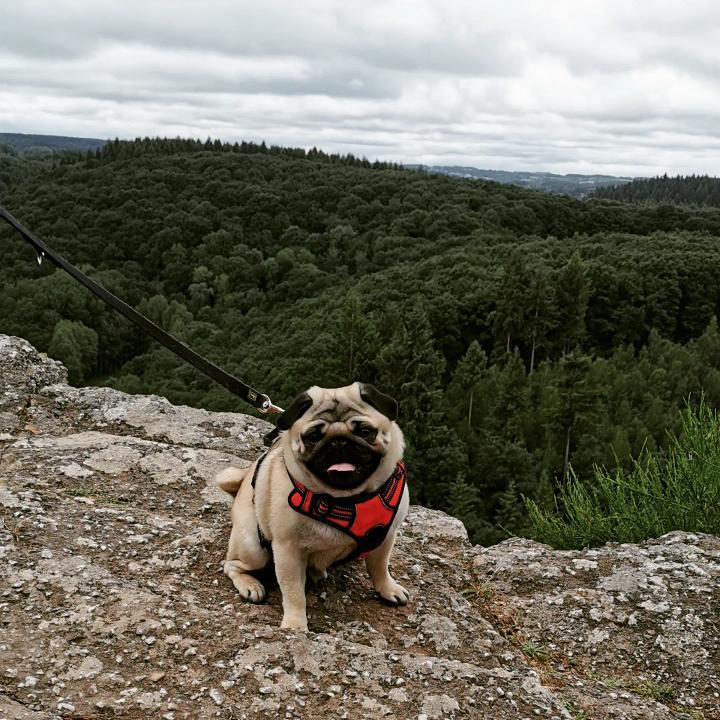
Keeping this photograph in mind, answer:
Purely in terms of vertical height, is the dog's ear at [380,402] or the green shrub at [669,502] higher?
the dog's ear at [380,402]

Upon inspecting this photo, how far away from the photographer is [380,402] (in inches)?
193

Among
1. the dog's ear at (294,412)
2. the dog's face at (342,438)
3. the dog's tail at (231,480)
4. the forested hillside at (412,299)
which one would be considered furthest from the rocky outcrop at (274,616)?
the forested hillside at (412,299)

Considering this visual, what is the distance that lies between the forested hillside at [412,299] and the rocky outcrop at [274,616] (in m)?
11.2

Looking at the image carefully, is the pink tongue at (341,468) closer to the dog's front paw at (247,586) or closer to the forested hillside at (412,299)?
the dog's front paw at (247,586)

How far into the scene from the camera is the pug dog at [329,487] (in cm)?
468

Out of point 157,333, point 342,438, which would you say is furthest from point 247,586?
point 157,333

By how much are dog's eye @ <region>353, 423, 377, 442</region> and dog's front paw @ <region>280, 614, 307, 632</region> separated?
1.40 meters

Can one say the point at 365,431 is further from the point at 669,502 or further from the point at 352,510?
the point at 669,502

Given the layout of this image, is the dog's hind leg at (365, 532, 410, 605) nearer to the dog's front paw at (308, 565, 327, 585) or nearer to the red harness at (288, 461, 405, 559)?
the dog's front paw at (308, 565, 327, 585)

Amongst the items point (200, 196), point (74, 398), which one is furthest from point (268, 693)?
point (200, 196)

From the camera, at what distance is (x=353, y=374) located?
187 feet

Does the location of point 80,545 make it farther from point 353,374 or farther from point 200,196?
point 200,196

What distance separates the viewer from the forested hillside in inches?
1960

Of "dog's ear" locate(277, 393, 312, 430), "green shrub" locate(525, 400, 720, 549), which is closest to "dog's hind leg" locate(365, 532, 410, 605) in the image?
"dog's ear" locate(277, 393, 312, 430)
